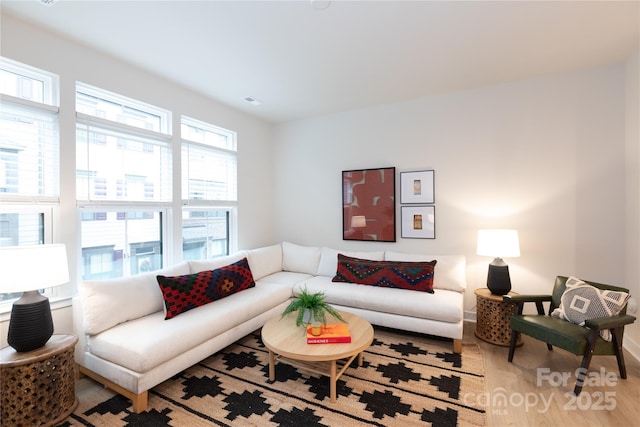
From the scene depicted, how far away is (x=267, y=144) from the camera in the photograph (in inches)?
183

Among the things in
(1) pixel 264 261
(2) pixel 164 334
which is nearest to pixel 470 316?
(1) pixel 264 261

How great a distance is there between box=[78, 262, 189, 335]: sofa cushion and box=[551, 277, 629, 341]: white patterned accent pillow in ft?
11.5

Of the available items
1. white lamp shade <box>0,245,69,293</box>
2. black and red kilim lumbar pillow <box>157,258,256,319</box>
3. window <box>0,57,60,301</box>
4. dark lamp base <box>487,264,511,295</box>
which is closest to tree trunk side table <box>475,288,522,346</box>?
dark lamp base <box>487,264,511,295</box>

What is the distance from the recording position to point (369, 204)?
3.96 m

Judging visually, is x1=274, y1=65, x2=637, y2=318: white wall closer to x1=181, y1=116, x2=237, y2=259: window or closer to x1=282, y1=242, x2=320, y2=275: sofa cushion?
x1=282, y1=242, x2=320, y2=275: sofa cushion

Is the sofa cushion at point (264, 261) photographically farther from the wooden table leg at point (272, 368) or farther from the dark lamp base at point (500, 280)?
the dark lamp base at point (500, 280)

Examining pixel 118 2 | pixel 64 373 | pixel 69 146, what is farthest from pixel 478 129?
pixel 64 373

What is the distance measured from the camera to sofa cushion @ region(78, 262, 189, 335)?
2.11 m

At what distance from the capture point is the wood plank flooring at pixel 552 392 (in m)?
1.82

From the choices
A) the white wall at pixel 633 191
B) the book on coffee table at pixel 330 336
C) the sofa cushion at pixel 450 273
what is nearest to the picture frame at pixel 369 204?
the sofa cushion at pixel 450 273

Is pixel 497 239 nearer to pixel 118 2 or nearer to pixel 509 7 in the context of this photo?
pixel 509 7

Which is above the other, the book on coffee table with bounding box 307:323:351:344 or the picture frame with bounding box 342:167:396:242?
the picture frame with bounding box 342:167:396:242

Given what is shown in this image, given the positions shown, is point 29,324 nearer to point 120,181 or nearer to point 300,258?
point 120,181

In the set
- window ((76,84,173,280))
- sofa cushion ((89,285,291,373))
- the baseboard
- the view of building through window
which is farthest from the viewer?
the baseboard
